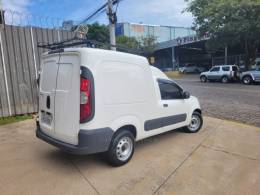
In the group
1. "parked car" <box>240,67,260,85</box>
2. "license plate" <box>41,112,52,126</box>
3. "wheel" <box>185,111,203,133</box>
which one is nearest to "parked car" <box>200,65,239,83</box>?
"parked car" <box>240,67,260,85</box>

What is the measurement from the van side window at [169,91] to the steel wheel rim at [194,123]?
91 centimetres

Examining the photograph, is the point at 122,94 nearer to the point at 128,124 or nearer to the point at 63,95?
the point at 128,124

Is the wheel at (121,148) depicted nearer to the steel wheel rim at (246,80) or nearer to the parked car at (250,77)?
the parked car at (250,77)

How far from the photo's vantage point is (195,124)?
5953mm

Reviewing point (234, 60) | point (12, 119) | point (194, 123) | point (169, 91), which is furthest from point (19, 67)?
point (234, 60)

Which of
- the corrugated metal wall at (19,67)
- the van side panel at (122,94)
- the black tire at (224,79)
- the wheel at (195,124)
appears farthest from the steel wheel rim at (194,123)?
the black tire at (224,79)

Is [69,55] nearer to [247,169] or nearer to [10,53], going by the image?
[247,169]

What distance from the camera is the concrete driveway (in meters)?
3.34

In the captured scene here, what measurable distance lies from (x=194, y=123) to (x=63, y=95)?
11.7ft

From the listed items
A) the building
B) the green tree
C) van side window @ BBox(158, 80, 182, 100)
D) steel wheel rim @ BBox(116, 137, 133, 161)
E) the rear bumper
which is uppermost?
the building

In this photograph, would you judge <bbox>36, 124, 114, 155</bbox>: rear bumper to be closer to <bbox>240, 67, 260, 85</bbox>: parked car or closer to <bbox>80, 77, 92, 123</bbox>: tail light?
<bbox>80, 77, 92, 123</bbox>: tail light

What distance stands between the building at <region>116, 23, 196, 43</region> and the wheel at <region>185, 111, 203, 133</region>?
55227mm

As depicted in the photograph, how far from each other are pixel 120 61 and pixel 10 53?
17.6 feet

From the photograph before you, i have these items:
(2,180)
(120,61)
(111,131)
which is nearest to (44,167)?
(2,180)
